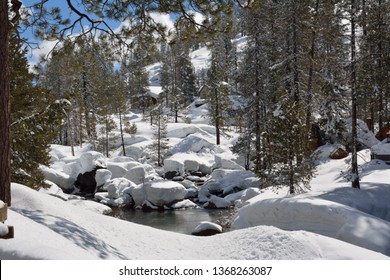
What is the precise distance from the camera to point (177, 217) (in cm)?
2319

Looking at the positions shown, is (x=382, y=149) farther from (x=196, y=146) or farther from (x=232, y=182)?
(x=196, y=146)

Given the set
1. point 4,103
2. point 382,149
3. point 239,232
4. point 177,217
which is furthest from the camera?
point 382,149

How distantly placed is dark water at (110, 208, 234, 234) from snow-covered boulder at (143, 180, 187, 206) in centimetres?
126

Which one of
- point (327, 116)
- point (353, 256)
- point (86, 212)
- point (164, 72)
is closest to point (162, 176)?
point (327, 116)

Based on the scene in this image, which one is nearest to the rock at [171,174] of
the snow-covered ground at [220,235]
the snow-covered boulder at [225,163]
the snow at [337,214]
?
the snow-covered boulder at [225,163]

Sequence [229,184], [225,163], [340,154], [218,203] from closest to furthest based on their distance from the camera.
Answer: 1. [218,203]
2. [340,154]
3. [229,184]
4. [225,163]

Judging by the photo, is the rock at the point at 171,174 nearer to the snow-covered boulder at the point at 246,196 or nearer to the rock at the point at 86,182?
the rock at the point at 86,182

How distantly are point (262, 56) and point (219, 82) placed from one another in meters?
16.3

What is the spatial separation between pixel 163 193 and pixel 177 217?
354 cm

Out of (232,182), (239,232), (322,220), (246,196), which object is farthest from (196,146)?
(239,232)

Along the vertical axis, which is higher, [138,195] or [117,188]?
[117,188]

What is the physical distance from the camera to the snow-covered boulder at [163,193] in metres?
26.4

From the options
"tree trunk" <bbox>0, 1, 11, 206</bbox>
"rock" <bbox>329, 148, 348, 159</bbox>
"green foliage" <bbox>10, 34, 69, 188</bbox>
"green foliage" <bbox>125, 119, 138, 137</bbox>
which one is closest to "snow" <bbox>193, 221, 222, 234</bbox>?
"green foliage" <bbox>10, 34, 69, 188</bbox>
